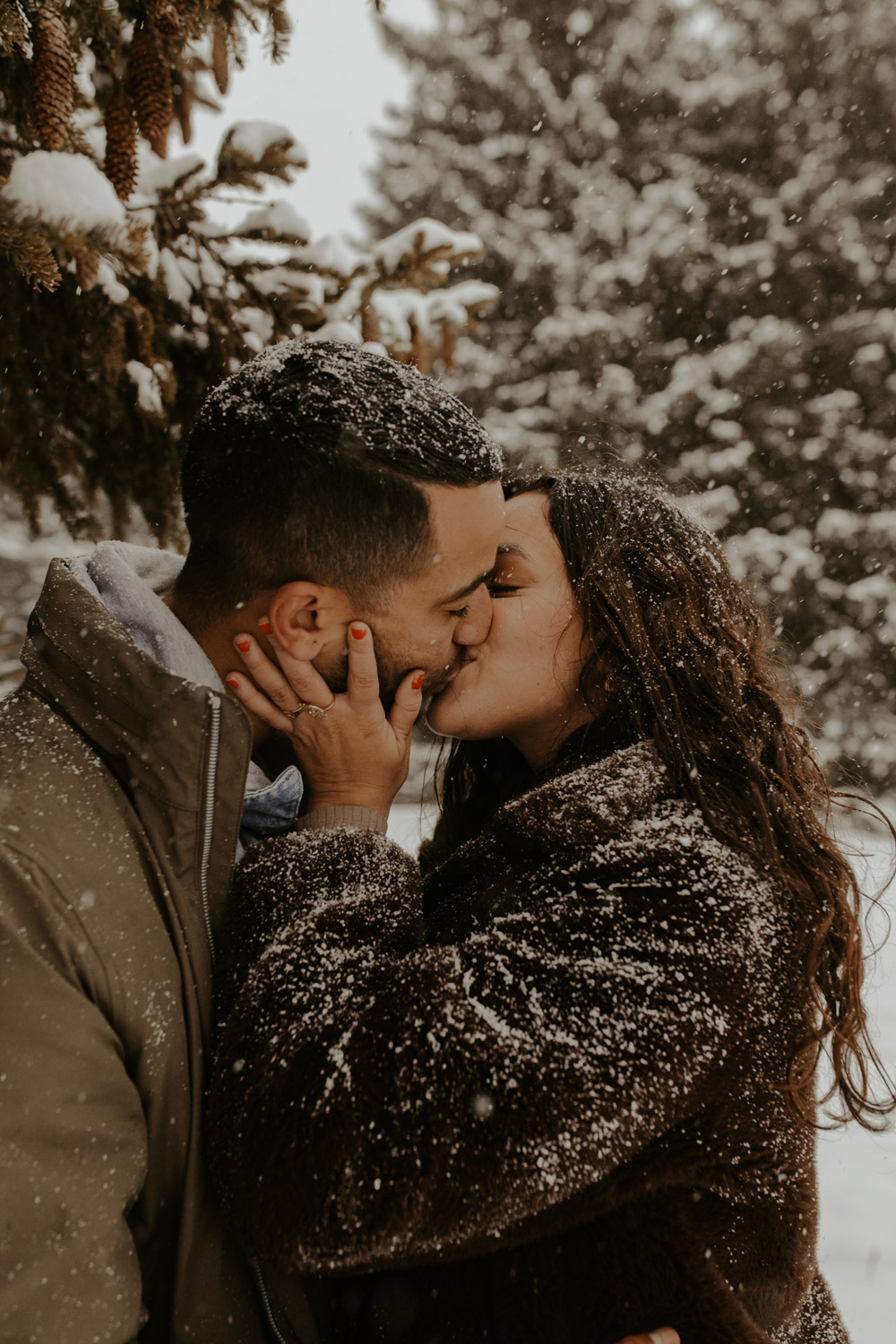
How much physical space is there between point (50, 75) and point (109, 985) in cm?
169

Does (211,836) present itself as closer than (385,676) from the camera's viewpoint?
Yes

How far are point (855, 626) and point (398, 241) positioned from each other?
291 inches

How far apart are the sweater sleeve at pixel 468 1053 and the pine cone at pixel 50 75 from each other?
1527mm

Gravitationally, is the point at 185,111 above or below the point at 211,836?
above

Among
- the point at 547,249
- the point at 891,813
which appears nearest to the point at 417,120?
the point at 547,249

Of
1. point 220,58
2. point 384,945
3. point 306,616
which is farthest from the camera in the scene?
point 220,58

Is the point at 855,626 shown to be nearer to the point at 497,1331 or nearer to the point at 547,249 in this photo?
the point at 547,249

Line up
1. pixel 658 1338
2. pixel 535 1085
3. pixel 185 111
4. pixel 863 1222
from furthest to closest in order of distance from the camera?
pixel 863 1222, pixel 185 111, pixel 658 1338, pixel 535 1085

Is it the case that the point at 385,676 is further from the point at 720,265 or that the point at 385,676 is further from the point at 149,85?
the point at 720,265

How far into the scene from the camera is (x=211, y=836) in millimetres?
1440

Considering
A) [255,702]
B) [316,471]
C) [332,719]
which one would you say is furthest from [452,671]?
[316,471]

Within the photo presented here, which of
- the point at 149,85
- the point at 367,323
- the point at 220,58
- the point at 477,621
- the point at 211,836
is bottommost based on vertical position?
the point at 211,836

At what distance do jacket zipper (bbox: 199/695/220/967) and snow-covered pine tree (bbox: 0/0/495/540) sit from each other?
2.82 ft

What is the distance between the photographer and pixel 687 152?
9.41 metres
